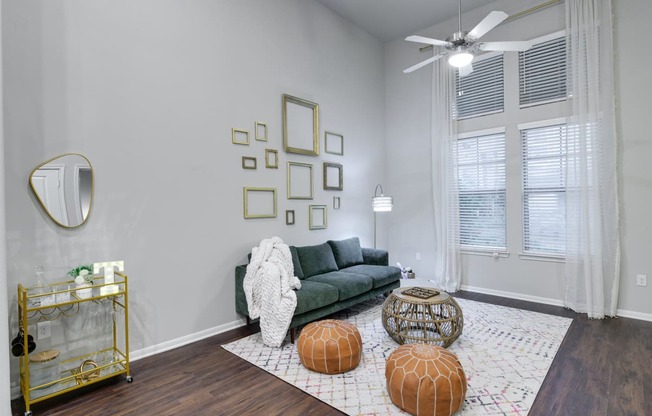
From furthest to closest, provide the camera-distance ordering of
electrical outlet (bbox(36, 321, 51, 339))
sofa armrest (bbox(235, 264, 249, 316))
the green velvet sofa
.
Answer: sofa armrest (bbox(235, 264, 249, 316)), the green velvet sofa, electrical outlet (bbox(36, 321, 51, 339))

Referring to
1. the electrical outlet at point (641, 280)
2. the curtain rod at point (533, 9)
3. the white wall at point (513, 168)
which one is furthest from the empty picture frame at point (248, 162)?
the electrical outlet at point (641, 280)

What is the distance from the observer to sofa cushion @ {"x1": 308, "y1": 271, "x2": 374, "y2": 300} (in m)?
3.69

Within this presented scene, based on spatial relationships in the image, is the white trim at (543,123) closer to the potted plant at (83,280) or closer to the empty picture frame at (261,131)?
the empty picture frame at (261,131)

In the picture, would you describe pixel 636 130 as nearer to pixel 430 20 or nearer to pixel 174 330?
pixel 430 20

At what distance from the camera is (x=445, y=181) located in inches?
204

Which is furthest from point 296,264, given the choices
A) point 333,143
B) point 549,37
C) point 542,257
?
point 549,37

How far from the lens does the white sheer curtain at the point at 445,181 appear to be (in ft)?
16.9

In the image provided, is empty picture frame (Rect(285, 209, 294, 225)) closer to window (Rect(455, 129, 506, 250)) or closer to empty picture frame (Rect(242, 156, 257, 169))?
empty picture frame (Rect(242, 156, 257, 169))

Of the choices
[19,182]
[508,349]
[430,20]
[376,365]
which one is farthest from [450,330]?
[430,20]

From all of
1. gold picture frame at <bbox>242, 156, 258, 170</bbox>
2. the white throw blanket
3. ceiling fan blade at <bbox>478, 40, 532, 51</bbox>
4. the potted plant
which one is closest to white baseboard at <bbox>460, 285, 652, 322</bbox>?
the white throw blanket

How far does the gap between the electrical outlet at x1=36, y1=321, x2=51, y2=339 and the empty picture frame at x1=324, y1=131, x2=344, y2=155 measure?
139 inches

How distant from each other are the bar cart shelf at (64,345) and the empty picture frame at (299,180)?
2.15 meters

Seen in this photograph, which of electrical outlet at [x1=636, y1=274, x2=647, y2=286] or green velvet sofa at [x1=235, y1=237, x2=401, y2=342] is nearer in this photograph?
green velvet sofa at [x1=235, y1=237, x2=401, y2=342]

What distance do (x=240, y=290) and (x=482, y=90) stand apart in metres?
4.32
